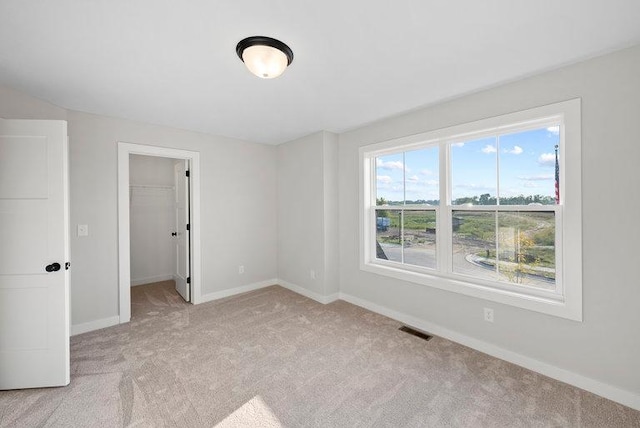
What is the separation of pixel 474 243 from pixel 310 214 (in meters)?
2.17

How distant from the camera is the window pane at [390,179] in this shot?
11.1 feet

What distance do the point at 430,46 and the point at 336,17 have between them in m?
0.71

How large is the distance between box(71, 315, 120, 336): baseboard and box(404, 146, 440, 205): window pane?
377 centimetres

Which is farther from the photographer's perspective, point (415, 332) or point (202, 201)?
point (202, 201)

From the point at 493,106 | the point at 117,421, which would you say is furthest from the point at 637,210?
the point at 117,421

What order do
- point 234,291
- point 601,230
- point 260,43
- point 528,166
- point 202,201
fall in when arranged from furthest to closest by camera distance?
1. point 234,291
2. point 202,201
3. point 528,166
4. point 601,230
5. point 260,43

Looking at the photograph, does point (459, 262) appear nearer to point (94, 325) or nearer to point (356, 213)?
point (356, 213)

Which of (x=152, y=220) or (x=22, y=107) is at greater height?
(x=22, y=107)

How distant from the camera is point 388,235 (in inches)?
140

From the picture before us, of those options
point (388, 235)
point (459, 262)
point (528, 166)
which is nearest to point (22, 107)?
point (388, 235)

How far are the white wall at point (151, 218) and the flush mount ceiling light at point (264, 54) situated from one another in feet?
12.5

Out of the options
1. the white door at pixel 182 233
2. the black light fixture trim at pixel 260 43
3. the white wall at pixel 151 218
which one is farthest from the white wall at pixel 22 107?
the black light fixture trim at pixel 260 43

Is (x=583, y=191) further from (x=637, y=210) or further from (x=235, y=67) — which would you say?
(x=235, y=67)

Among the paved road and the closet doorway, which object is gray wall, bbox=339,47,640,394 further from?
the closet doorway
